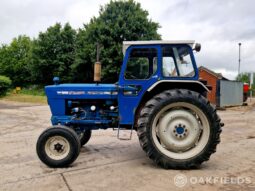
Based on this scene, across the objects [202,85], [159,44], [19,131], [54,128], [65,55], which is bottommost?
[19,131]

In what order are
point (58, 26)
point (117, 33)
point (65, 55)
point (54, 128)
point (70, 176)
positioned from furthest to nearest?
point (58, 26), point (65, 55), point (117, 33), point (54, 128), point (70, 176)

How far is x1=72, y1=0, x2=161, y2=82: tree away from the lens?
24.0m

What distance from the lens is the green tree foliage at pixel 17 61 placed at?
35.8 meters

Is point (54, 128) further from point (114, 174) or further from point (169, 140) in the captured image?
point (169, 140)

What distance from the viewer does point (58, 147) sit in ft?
16.8

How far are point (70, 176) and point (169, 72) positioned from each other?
2.49m

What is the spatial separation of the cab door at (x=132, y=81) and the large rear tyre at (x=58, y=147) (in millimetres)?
973

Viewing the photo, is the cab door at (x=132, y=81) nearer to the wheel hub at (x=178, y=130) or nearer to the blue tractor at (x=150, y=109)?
the blue tractor at (x=150, y=109)

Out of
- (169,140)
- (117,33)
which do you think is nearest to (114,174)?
(169,140)

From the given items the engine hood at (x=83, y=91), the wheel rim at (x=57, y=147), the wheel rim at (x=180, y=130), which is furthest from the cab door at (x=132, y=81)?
the wheel rim at (x=57, y=147)

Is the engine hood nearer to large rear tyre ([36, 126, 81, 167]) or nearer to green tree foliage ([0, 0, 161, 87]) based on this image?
large rear tyre ([36, 126, 81, 167])

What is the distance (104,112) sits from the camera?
5734 mm

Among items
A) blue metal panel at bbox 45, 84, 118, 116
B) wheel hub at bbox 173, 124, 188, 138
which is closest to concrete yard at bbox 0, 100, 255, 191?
wheel hub at bbox 173, 124, 188, 138

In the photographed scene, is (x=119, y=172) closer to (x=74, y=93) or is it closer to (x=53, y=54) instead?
(x=74, y=93)
